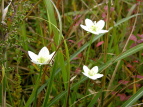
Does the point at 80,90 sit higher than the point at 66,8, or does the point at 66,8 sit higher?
the point at 66,8

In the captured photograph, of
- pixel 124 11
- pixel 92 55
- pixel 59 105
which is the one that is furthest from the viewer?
pixel 124 11

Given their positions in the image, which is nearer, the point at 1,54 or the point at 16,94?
the point at 1,54

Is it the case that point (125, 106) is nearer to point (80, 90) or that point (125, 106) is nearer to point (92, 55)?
point (80, 90)

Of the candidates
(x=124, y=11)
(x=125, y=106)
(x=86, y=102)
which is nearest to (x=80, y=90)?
(x=86, y=102)

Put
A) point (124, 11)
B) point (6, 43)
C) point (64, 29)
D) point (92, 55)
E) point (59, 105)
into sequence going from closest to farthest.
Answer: point (6, 43) < point (59, 105) < point (92, 55) < point (64, 29) < point (124, 11)

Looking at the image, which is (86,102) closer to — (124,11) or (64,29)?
(64,29)

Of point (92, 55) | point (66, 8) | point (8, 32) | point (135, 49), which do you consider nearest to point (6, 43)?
point (8, 32)

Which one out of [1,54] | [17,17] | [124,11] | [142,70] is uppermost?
[124,11]

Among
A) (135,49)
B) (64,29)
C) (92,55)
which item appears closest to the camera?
(135,49)

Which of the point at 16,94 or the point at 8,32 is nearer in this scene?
the point at 8,32
